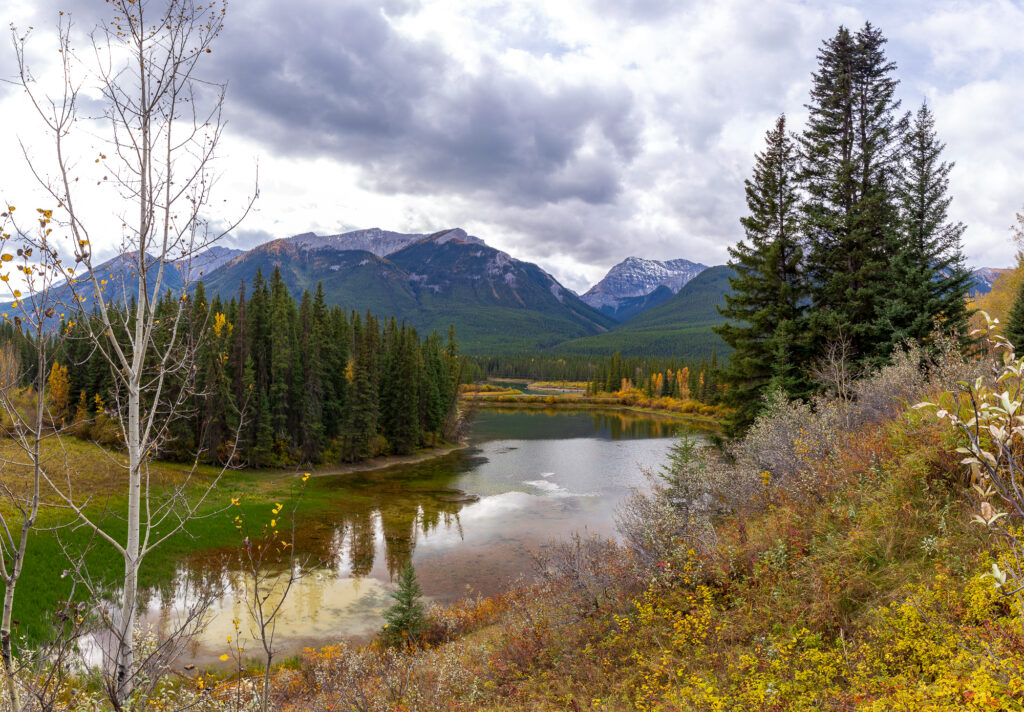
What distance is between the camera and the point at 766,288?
21.9m

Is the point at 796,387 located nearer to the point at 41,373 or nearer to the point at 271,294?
the point at 41,373

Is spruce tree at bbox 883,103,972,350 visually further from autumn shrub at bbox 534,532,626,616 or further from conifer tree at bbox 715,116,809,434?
autumn shrub at bbox 534,532,626,616

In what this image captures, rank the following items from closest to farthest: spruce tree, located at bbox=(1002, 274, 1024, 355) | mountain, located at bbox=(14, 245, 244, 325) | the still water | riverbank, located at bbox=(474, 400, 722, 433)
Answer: mountain, located at bbox=(14, 245, 244, 325) < the still water < spruce tree, located at bbox=(1002, 274, 1024, 355) < riverbank, located at bbox=(474, 400, 722, 433)

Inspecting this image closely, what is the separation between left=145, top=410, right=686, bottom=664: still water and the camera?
17.5 metres

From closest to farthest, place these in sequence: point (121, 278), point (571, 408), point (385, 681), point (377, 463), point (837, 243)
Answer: point (121, 278)
point (385, 681)
point (837, 243)
point (377, 463)
point (571, 408)

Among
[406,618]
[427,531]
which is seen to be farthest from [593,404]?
[406,618]

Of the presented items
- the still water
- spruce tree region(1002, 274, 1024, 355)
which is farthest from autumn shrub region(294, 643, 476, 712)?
spruce tree region(1002, 274, 1024, 355)

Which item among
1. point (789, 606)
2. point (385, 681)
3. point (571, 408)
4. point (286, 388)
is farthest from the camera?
point (571, 408)

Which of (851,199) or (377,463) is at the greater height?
(851,199)

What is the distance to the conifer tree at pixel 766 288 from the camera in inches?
838

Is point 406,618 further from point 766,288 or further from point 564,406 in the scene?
point 564,406

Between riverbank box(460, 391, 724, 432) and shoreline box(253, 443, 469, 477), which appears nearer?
shoreline box(253, 443, 469, 477)

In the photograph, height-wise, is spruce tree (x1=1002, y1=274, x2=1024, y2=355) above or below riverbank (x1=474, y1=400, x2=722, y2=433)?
above

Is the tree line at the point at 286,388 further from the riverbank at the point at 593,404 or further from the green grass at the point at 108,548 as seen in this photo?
the riverbank at the point at 593,404
